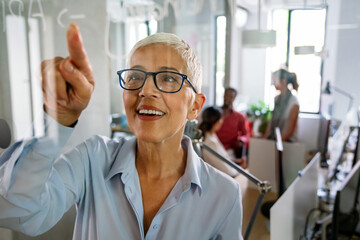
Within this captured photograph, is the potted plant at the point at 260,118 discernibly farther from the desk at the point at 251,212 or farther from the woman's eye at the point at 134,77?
the woman's eye at the point at 134,77

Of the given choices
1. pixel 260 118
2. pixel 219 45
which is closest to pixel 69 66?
pixel 219 45

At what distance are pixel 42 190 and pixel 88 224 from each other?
153 mm

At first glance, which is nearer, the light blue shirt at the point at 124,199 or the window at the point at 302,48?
the light blue shirt at the point at 124,199

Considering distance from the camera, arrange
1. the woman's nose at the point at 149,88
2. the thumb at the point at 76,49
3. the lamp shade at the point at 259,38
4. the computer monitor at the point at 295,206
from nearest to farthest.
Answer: the thumb at the point at 76,49, the woman's nose at the point at 149,88, the computer monitor at the point at 295,206, the lamp shade at the point at 259,38

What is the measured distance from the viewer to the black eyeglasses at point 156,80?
1.52 ft

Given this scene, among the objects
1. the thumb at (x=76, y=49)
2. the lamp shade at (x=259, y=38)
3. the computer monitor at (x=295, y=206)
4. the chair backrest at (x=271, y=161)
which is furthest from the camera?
the lamp shade at (x=259, y=38)

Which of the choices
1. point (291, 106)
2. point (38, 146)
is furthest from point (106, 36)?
point (291, 106)

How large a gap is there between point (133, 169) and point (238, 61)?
2.37 ft

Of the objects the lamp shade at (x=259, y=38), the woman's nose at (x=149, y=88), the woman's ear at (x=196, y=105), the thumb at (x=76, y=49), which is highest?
the lamp shade at (x=259, y=38)

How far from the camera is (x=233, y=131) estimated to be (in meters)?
1.05

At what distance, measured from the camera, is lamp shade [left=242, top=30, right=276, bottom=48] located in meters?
1.02

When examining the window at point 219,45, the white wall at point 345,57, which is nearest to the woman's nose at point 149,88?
the window at point 219,45

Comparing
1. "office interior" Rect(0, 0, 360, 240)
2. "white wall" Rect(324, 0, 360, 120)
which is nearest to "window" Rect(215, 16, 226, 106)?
"office interior" Rect(0, 0, 360, 240)

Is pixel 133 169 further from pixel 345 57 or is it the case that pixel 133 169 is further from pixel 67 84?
pixel 345 57
